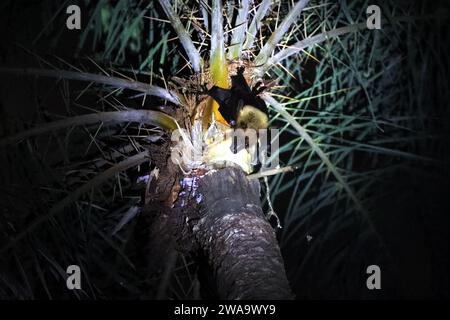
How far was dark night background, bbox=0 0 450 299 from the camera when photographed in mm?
3320

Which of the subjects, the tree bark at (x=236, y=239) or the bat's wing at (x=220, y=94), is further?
the bat's wing at (x=220, y=94)

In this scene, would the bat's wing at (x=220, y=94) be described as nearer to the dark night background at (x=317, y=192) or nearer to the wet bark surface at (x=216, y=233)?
the wet bark surface at (x=216, y=233)

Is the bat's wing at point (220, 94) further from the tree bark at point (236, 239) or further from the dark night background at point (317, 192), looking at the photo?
the dark night background at point (317, 192)

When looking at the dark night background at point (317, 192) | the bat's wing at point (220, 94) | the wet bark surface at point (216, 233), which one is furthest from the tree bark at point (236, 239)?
the dark night background at point (317, 192)

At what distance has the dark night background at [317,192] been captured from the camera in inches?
131

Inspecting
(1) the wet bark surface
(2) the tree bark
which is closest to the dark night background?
(1) the wet bark surface

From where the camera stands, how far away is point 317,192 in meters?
4.09

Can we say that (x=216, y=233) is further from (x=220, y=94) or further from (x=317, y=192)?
(x=317, y=192)

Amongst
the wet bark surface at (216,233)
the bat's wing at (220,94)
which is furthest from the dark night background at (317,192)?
the bat's wing at (220,94)

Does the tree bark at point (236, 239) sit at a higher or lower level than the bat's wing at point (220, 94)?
lower

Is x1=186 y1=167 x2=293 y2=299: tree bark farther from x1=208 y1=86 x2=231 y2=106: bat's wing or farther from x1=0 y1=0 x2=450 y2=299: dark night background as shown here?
x1=0 y1=0 x2=450 y2=299: dark night background

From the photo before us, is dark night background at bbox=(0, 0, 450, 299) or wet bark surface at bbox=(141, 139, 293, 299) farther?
dark night background at bbox=(0, 0, 450, 299)

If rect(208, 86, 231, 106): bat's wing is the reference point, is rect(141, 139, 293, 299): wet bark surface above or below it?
below

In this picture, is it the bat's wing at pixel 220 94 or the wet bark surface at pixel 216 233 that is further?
the bat's wing at pixel 220 94
